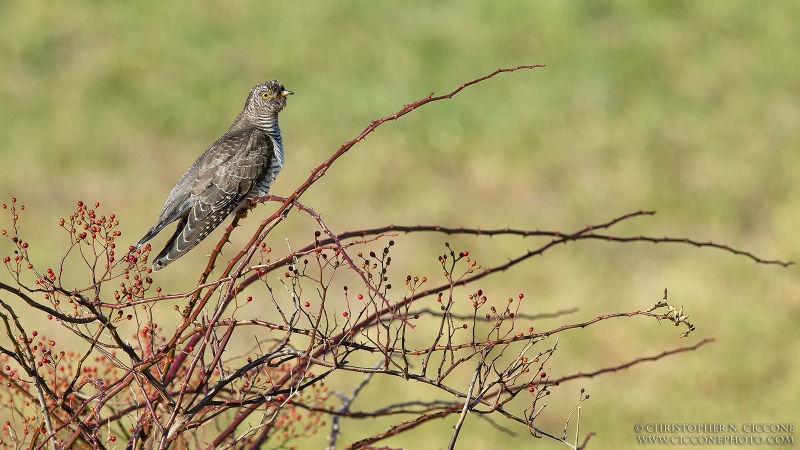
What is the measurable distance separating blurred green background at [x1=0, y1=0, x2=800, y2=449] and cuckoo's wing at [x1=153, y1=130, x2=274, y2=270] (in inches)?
141

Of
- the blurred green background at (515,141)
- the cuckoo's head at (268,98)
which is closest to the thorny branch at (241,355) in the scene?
the cuckoo's head at (268,98)

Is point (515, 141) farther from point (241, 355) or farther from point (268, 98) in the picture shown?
point (241, 355)

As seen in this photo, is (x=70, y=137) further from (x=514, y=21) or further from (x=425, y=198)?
(x=514, y=21)

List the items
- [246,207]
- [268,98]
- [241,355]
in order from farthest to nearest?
[268,98]
[246,207]
[241,355]

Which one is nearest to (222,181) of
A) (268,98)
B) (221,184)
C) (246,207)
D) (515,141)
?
(221,184)

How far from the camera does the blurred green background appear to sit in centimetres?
912

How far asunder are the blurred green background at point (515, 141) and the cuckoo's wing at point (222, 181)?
358 cm

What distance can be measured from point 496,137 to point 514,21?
2794 mm

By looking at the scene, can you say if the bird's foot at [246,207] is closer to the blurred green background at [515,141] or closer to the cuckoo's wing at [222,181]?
the cuckoo's wing at [222,181]

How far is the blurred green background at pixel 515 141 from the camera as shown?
9125 mm

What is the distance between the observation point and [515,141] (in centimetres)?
1241

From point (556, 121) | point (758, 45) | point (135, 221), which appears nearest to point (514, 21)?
point (556, 121)

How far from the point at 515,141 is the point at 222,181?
7852mm

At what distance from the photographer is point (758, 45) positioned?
14.0 m
